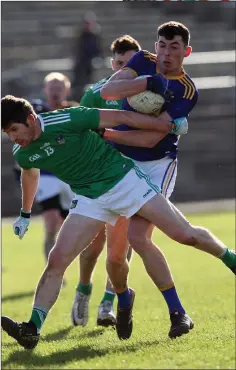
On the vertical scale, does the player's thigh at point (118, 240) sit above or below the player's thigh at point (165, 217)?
below

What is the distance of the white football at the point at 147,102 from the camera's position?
24.5 ft

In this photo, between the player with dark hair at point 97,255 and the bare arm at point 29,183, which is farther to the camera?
the player with dark hair at point 97,255

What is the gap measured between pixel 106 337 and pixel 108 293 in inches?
47.0

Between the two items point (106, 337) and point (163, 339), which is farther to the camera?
point (106, 337)

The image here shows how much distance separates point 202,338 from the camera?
720 centimetres

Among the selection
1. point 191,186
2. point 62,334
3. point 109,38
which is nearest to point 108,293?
point 62,334

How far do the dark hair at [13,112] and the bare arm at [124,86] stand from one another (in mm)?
774

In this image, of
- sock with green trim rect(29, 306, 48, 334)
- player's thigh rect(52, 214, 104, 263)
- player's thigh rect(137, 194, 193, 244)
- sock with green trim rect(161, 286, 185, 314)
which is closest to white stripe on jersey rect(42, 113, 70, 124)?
player's thigh rect(52, 214, 104, 263)

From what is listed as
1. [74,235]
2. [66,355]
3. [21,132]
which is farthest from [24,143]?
[66,355]

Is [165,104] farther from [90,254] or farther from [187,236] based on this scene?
[90,254]

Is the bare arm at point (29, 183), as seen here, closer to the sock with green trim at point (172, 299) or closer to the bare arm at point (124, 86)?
the bare arm at point (124, 86)

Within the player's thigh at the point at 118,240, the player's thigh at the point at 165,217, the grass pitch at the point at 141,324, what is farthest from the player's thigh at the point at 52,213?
the player's thigh at the point at 165,217

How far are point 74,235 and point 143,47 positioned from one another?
22.4 metres

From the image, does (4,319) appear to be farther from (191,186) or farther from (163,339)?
(191,186)
